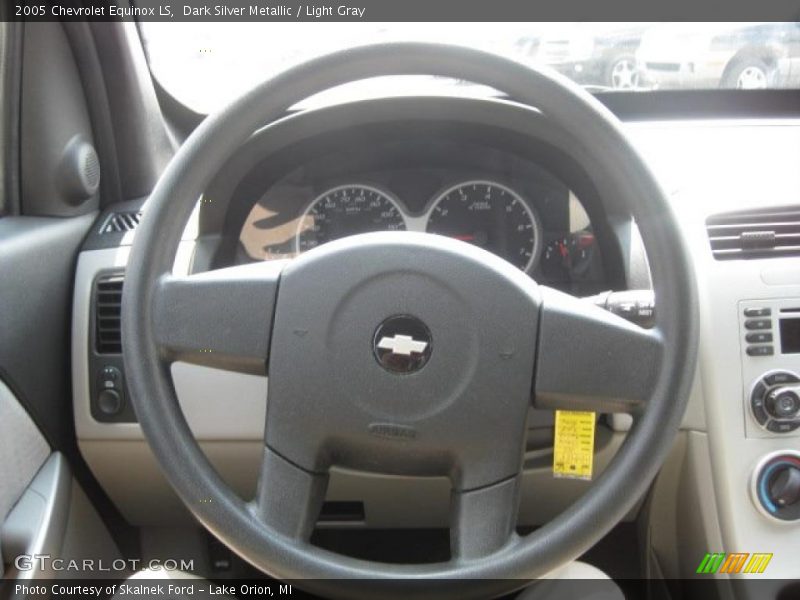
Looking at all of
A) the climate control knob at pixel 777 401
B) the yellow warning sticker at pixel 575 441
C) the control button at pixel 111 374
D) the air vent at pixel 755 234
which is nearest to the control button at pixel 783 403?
the climate control knob at pixel 777 401

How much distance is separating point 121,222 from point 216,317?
0.65 meters

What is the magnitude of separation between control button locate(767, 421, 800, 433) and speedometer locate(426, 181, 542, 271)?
438 millimetres

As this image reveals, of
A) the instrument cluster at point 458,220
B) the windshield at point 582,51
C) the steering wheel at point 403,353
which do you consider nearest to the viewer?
the steering wheel at point 403,353

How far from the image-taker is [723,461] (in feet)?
4.25

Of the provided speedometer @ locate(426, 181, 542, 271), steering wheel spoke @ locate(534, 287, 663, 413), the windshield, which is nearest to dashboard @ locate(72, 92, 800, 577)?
speedometer @ locate(426, 181, 542, 271)

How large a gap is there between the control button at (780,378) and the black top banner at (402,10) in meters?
0.72

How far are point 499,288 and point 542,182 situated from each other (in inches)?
19.0

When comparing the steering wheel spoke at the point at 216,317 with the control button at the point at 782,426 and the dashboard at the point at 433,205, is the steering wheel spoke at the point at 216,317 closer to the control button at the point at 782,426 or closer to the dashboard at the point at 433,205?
the dashboard at the point at 433,205

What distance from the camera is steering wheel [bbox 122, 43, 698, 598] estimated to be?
953 millimetres

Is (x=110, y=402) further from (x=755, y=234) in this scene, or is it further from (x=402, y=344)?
(x=755, y=234)

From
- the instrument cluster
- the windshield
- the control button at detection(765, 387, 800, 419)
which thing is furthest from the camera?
the windshield

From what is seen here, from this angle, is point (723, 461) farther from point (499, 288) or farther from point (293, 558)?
point (293, 558)

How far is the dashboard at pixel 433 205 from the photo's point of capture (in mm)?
1407

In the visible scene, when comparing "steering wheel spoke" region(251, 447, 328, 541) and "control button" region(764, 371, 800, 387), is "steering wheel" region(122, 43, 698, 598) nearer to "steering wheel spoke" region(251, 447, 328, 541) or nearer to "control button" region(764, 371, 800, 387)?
"steering wheel spoke" region(251, 447, 328, 541)
